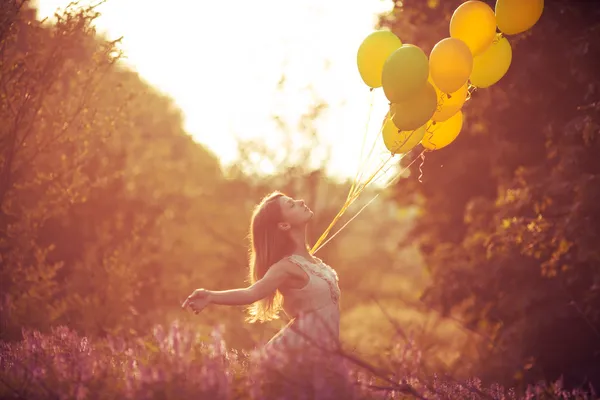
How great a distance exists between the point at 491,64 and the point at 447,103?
59 centimetres

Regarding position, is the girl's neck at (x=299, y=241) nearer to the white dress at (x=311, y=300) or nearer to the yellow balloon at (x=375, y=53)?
the white dress at (x=311, y=300)

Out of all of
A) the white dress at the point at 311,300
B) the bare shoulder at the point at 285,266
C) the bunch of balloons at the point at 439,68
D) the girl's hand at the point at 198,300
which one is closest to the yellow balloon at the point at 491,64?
the bunch of balloons at the point at 439,68

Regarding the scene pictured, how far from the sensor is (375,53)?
6.24 meters

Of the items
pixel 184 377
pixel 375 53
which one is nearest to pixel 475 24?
pixel 375 53

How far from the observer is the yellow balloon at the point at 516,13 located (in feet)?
20.1

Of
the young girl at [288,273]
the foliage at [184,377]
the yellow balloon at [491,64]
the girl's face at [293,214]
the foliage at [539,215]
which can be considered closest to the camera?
the foliage at [184,377]

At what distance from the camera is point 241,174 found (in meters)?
22.3

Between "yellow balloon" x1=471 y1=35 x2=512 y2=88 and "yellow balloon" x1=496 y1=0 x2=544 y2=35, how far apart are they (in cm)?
Result: 18

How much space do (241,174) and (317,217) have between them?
2816mm

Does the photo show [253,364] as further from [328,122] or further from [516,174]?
[328,122]

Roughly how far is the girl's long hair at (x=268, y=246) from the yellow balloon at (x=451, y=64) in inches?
63.0

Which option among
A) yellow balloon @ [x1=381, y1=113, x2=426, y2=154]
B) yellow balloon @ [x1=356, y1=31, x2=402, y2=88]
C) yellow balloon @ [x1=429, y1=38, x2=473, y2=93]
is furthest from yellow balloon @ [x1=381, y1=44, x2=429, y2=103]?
yellow balloon @ [x1=356, y1=31, x2=402, y2=88]

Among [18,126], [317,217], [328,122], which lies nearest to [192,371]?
[18,126]

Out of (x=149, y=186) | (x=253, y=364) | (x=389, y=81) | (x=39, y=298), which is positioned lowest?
(x=39, y=298)
